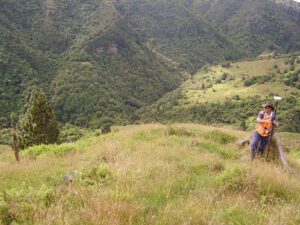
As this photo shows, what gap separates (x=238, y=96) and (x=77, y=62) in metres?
73.5

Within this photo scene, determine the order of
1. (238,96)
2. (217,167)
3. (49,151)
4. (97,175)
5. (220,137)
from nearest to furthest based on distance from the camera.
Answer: (97,175), (217,167), (49,151), (220,137), (238,96)

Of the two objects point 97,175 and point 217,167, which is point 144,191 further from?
point 217,167

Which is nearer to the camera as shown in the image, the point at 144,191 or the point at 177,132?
the point at 144,191

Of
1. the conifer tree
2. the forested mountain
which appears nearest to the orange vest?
the conifer tree

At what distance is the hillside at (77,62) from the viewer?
110625mm

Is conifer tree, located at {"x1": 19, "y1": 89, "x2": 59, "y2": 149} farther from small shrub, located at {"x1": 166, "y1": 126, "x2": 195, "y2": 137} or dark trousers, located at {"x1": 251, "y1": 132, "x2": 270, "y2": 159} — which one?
dark trousers, located at {"x1": 251, "y1": 132, "x2": 270, "y2": 159}

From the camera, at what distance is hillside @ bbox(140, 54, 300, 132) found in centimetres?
8581

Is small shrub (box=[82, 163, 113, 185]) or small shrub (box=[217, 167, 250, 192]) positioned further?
small shrub (box=[217, 167, 250, 192])

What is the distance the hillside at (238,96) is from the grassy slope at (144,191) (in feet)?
Answer: 208

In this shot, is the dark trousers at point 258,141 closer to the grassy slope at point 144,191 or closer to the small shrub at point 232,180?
the grassy slope at point 144,191

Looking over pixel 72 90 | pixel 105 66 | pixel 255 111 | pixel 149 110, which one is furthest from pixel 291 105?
pixel 105 66

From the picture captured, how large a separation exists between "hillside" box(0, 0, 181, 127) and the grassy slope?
87309mm

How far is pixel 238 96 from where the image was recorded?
103 meters

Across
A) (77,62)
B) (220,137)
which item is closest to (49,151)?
(220,137)
